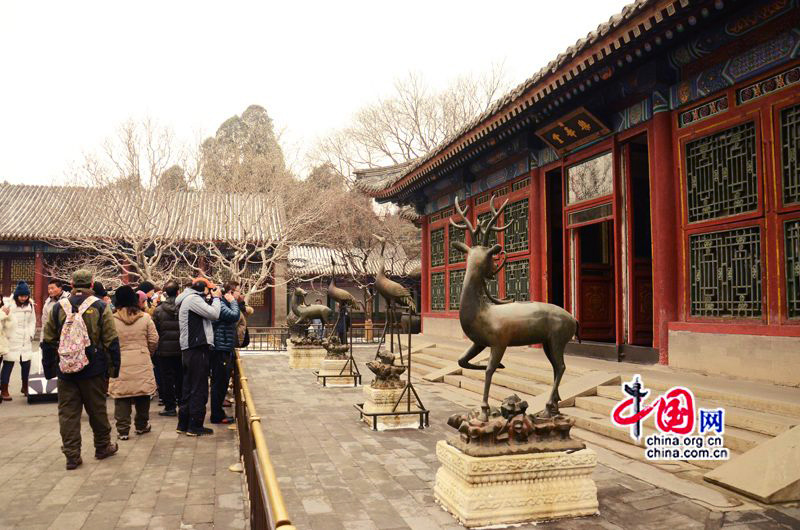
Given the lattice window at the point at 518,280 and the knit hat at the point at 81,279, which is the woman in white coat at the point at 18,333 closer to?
the knit hat at the point at 81,279

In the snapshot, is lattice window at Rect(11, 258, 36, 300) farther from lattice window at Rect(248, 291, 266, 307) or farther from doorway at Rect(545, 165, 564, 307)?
doorway at Rect(545, 165, 564, 307)

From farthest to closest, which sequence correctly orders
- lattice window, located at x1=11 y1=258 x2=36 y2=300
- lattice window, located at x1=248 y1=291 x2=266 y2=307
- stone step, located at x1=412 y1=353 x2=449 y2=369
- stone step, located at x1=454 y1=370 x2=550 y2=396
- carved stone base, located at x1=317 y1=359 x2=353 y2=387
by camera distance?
lattice window, located at x1=248 y1=291 x2=266 y2=307, lattice window, located at x1=11 y1=258 x2=36 y2=300, stone step, located at x1=412 y1=353 x2=449 y2=369, carved stone base, located at x1=317 y1=359 x2=353 y2=387, stone step, located at x1=454 y1=370 x2=550 y2=396

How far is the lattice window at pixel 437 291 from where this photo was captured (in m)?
14.1

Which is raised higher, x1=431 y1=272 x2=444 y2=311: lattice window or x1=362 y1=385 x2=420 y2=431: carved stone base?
x1=431 y1=272 x2=444 y2=311: lattice window

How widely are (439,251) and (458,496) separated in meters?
10.8

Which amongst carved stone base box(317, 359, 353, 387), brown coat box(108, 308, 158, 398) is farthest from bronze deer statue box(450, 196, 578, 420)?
carved stone base box(317, 359, 353, 387)

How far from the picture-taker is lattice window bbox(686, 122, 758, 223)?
6.16 meters

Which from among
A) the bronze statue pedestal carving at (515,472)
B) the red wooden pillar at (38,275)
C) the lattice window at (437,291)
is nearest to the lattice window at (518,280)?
the lattice window at (437,291)

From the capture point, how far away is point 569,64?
7145 mm

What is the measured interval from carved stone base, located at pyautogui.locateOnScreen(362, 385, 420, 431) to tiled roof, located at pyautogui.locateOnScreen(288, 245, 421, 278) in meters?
16.5

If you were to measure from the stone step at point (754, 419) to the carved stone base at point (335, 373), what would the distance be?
549 centimetres

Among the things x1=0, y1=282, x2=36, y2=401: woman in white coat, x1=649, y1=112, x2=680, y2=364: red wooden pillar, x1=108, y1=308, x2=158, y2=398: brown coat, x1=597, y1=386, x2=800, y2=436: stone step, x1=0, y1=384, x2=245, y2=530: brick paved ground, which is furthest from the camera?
x1=0, y1=282, x2=36, y2=401: woman in white coat

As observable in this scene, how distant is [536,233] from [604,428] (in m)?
4.91

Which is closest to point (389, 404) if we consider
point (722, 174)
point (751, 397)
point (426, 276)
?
point (751, 397)
